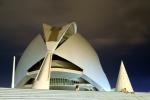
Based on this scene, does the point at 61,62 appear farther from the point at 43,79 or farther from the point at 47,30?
the point at 43,79

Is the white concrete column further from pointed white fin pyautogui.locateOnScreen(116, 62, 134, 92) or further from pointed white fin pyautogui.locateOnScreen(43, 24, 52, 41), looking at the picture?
pointed white fin pyautogui.locateOnScreen(43, 24, 52, 41)

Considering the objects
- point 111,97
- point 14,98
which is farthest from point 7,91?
point 111,97

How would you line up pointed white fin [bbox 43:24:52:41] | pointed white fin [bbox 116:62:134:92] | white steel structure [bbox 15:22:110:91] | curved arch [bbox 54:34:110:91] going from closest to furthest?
pointed white fin [bbox 116:62:134:92]
white steel structure [bbox 15:22:110:91]
pointed white fin [bbox 43:24:52:41]
curved arch [bbox 54:34:110:91]

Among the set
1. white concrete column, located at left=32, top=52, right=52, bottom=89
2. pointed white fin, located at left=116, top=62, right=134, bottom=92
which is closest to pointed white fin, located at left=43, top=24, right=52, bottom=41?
white concrete column, located at left=32, top=52, right=52, bottom=89

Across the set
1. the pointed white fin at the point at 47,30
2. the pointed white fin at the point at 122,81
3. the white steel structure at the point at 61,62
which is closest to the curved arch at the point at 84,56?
the white steel structure at the point at 61,62

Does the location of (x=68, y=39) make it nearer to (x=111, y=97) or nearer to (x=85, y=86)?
(x=85, y=86)

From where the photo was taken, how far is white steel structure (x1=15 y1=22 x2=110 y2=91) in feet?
142

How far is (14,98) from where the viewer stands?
9.83 m

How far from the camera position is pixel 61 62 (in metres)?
44.2

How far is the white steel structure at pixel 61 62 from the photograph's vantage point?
43181 mm

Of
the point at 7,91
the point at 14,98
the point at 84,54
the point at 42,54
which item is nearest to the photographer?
the point at 14,98

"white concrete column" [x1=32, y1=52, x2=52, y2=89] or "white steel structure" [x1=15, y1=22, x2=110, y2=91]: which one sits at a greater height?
"white steel structure" [x1=15, y1=22, x2=110, y2=91]

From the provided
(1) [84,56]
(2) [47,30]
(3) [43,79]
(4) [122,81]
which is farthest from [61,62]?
(4) [122,81]

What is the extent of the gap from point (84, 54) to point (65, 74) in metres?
4.57
